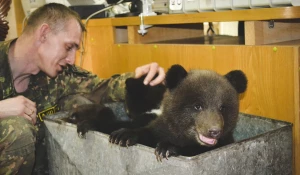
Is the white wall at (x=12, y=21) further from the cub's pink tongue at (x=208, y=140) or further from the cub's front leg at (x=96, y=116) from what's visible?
the cub's pink tongue at (x=208, y=140)

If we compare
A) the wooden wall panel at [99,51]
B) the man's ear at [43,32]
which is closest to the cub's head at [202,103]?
the man's ear at [43,32]

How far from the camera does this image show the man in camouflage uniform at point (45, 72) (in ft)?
7.05

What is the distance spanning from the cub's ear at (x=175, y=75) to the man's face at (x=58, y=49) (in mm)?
769

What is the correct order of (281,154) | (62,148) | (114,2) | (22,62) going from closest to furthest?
1. (281,154)
2. (62,148)
3. (22,62)
4. (114,2)

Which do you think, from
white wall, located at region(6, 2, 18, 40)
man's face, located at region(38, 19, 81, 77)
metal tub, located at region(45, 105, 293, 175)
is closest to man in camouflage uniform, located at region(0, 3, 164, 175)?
man's face, located at region(38, 19, 81, 77)

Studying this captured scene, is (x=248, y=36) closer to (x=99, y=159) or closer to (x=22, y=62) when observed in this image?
(x=99, y=159)

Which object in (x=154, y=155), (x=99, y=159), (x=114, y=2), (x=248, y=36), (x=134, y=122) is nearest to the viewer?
(x=154, y=155)

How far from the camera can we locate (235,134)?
179 centimetres

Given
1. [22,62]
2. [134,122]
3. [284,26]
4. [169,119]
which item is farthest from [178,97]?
[22,62]

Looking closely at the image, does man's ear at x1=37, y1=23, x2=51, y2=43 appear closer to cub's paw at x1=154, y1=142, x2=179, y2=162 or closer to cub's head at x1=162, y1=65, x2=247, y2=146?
cub's head at x1=162, y1=65, x2=247, y2=146

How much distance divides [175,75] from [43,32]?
0.89 meters

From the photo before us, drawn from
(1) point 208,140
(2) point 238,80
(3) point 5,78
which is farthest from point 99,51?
(1) point 208,140

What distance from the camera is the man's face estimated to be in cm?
215

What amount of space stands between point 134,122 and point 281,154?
2.49 feet
